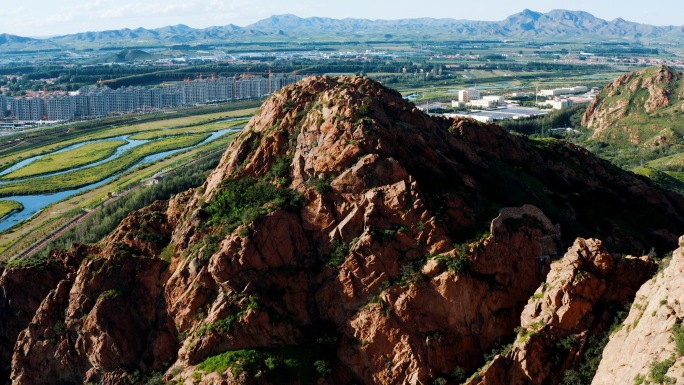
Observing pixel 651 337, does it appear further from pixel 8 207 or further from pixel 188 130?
pixel 188 130

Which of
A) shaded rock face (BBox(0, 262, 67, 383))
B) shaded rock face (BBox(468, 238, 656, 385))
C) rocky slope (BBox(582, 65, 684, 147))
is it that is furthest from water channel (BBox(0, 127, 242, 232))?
rocky slope (BBox(582, 65, 684, 147))

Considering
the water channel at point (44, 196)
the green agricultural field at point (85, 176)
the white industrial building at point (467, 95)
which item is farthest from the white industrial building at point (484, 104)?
the green agricultural field at point (85, 176)

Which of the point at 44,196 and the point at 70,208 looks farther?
the point at 44,196

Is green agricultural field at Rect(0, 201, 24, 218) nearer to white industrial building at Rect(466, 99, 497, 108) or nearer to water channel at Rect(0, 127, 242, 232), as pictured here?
water channel at Rect(0, 127, 242, 232)

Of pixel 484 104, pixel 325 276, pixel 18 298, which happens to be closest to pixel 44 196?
pixel 18 298

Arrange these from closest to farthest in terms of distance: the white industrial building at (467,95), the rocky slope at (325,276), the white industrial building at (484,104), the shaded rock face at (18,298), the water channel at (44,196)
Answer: the rocky slope at (325,276) < the shaded rock face at (18,298) < the water channel at (44,196) < the white industrial building at (484,104) < the white industrial building at (467,95)

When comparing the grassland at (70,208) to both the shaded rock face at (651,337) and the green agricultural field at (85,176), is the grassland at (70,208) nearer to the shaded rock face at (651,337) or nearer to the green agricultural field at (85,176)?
the green agricultural field at (85,176)
